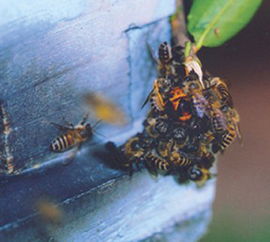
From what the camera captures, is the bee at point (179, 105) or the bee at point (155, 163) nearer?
the bee at point (179, 105)

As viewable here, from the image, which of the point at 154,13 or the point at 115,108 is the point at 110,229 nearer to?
the point at 115,108

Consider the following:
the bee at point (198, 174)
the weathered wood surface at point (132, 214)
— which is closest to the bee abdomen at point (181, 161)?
the bee at point (198, 174)

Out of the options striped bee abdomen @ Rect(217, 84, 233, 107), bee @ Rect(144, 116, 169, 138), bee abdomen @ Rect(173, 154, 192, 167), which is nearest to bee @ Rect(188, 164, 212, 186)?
bee abdomen @ Rect(173, 154, 192, 167)

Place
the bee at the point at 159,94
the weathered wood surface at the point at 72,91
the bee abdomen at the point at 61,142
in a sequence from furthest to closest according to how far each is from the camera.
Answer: the bee abdomen at the point at 61,142 → the bee at the point at 159,94 → the weathered wood surface at the point at 72,91

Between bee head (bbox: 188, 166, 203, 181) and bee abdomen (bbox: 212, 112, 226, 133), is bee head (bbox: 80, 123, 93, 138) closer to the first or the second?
bee head (bbox: 188, 166, 203, 181)

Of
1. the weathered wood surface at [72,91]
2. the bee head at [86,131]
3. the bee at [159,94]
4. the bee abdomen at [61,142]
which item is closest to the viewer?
the weathered wood surface at [72,91]

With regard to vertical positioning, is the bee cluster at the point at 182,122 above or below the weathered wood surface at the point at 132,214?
above

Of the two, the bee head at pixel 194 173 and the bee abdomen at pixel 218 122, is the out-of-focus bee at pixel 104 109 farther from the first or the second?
the bee abdomen at pixel 218 122

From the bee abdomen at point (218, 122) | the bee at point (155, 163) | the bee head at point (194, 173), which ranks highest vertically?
the bee abdomen at point (218, 122)

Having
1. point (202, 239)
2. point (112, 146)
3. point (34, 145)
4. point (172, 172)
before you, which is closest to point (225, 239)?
point (202, 239)
